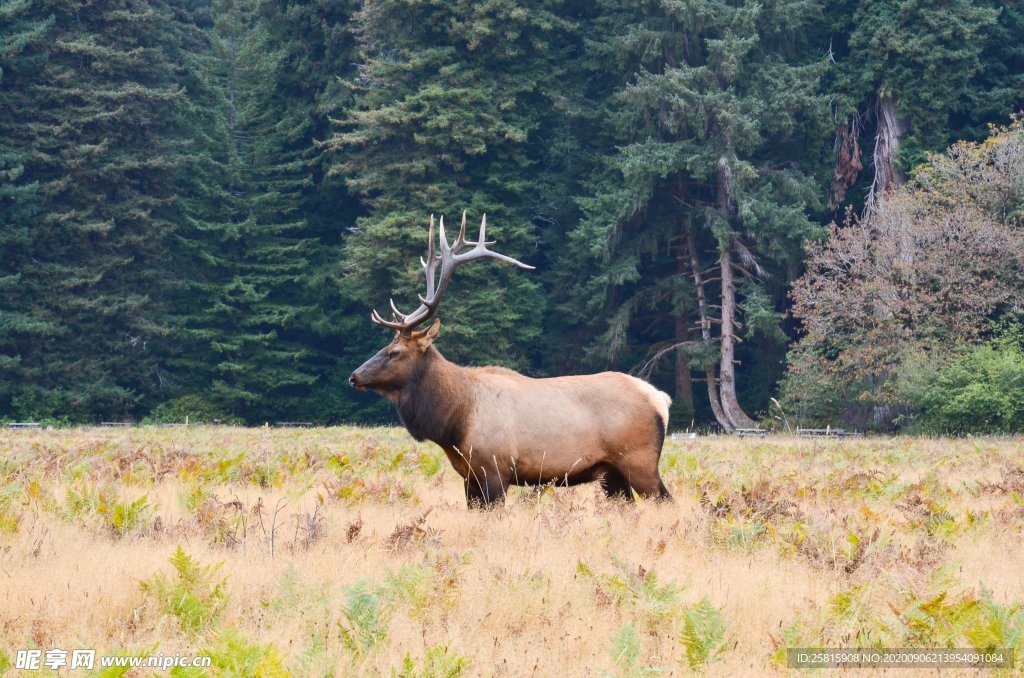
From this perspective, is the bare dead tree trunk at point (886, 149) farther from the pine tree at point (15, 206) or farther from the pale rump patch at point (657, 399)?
the pale rump patch at point (657, 399)

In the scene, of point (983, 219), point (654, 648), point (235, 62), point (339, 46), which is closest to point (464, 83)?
point (339, 46)

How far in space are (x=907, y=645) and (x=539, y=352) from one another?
107 ft

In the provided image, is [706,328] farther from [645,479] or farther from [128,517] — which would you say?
[128,517]

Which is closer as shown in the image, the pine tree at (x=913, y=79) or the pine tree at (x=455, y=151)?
the pine tree at (x=913, y=79)

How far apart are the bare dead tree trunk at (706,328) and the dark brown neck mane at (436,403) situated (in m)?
24.5

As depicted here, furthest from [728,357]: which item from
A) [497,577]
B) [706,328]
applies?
[497,577]

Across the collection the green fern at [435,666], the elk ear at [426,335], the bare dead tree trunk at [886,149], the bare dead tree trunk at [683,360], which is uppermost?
the bare dead tree trunk at [886,149]

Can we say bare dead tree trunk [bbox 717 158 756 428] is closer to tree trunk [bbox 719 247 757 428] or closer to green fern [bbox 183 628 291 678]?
tree trunk [bbox 719 247 757 428]

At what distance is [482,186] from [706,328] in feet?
26.8

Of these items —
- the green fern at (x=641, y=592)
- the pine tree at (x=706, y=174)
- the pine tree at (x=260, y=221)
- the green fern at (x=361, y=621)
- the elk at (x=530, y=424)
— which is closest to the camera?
the green fern at (x=361, y=621)

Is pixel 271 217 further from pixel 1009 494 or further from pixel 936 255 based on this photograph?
pixel 1009 494

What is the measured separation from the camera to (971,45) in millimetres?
33281

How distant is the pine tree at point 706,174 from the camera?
34.2 meters

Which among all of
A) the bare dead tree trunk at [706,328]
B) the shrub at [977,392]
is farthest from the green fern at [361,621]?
the bare dead tree trunk at [706,328]
